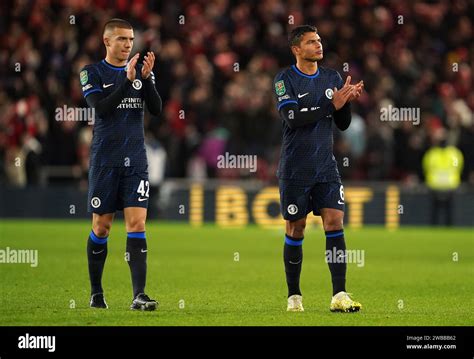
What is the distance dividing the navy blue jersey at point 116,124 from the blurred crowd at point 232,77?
45.5 ft

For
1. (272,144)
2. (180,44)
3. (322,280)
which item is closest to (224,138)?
(272,144)

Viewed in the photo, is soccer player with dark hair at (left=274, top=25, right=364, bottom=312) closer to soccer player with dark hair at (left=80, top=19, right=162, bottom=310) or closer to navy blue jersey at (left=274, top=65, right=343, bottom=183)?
navy blue jersey at (left=274, top=65, right=343, bottom=183)

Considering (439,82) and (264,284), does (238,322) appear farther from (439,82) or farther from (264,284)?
(439,82)

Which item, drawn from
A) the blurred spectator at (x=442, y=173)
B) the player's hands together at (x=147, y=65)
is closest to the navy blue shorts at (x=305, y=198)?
the player's hands together at (x=147, y=65)

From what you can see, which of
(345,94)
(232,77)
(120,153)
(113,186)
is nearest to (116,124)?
(120,153)

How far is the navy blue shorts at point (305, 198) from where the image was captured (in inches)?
443

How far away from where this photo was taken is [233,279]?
15047mm

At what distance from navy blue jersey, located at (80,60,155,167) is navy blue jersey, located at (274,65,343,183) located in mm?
1284

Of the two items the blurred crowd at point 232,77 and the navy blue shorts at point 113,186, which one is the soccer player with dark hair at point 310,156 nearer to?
the navy blue shorts at point 113,186

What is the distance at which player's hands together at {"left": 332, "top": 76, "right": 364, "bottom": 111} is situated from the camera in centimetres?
1102

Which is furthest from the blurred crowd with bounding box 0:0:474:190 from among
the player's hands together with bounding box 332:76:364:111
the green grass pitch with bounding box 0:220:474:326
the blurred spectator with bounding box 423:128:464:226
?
the player's hands together with bounding box 332:76:364:111

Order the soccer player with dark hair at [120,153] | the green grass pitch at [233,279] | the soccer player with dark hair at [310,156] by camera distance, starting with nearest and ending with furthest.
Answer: the green grass pitch at [233,279]
the soccer player with dark hair at [310,156]
the soccer player with dark hair at [120,153]

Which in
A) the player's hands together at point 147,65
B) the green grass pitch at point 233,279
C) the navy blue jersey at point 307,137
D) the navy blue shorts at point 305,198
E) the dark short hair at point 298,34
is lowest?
the green grass pitch at point 233,279

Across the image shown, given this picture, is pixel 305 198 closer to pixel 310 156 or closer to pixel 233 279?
pixel 310 156
